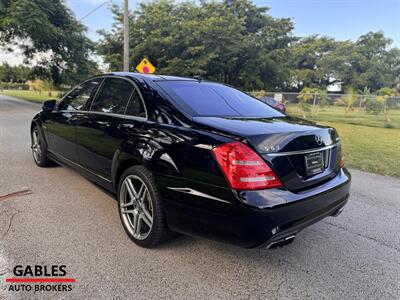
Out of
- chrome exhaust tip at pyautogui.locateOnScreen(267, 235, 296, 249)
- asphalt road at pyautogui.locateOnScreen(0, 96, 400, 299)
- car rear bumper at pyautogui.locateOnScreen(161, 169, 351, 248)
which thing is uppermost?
car rear bumper at pyautogui.locateOnScreen(161, 169, 351, 248)

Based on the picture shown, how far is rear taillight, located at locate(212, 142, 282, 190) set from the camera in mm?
1990

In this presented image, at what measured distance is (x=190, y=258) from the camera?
250 centimetres

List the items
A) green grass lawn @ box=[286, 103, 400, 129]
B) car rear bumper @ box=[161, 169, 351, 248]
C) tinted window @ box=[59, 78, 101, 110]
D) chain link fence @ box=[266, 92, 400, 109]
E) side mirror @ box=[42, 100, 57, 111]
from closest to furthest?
1. car rear bumper @ box=[161, 169, 351, 248]
2. tinted window @ box=[59, 78, 101, 110]
3. side mirror @ box=[42, 100, 57, 111]
4. green grass lawn @ box=[286, 103, 400, 129]
5. chain link fence @ box=[266, 92, 400, 109]

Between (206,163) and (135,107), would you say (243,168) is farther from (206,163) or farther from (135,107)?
(135,107)

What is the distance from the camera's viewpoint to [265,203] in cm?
198

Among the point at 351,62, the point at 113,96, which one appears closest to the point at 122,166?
the point at 113,96

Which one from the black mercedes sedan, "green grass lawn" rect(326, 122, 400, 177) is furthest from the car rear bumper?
"green grass lawn" rect(326, 122, 400, 177)

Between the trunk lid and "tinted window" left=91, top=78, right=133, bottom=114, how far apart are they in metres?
1.03

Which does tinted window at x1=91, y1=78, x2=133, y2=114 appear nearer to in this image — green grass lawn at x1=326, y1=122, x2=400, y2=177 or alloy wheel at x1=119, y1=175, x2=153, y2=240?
alloy wheel at x1=119, y1=175, x2=153, y2=240

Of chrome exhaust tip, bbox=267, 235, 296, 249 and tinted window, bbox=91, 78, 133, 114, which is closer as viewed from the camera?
chrome exhaust tip, bbox=267, 235, 296, 249

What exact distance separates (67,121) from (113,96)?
1.05 metres

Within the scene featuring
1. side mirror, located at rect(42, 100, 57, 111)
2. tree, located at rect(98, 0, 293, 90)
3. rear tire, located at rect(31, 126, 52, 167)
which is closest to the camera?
side mirror, located at rect(42, 100, 57, 111)

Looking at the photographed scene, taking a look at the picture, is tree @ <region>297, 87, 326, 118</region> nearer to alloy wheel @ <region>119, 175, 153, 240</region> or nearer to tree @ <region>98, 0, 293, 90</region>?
tree @ <region>98, 0, 293, 90</region>

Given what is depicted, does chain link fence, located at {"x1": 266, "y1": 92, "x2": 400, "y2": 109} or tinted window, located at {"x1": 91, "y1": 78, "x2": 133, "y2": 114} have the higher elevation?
chain link fence, located at {"x1": 266, "y1": 92, "x2": 400, "y2": 109}
